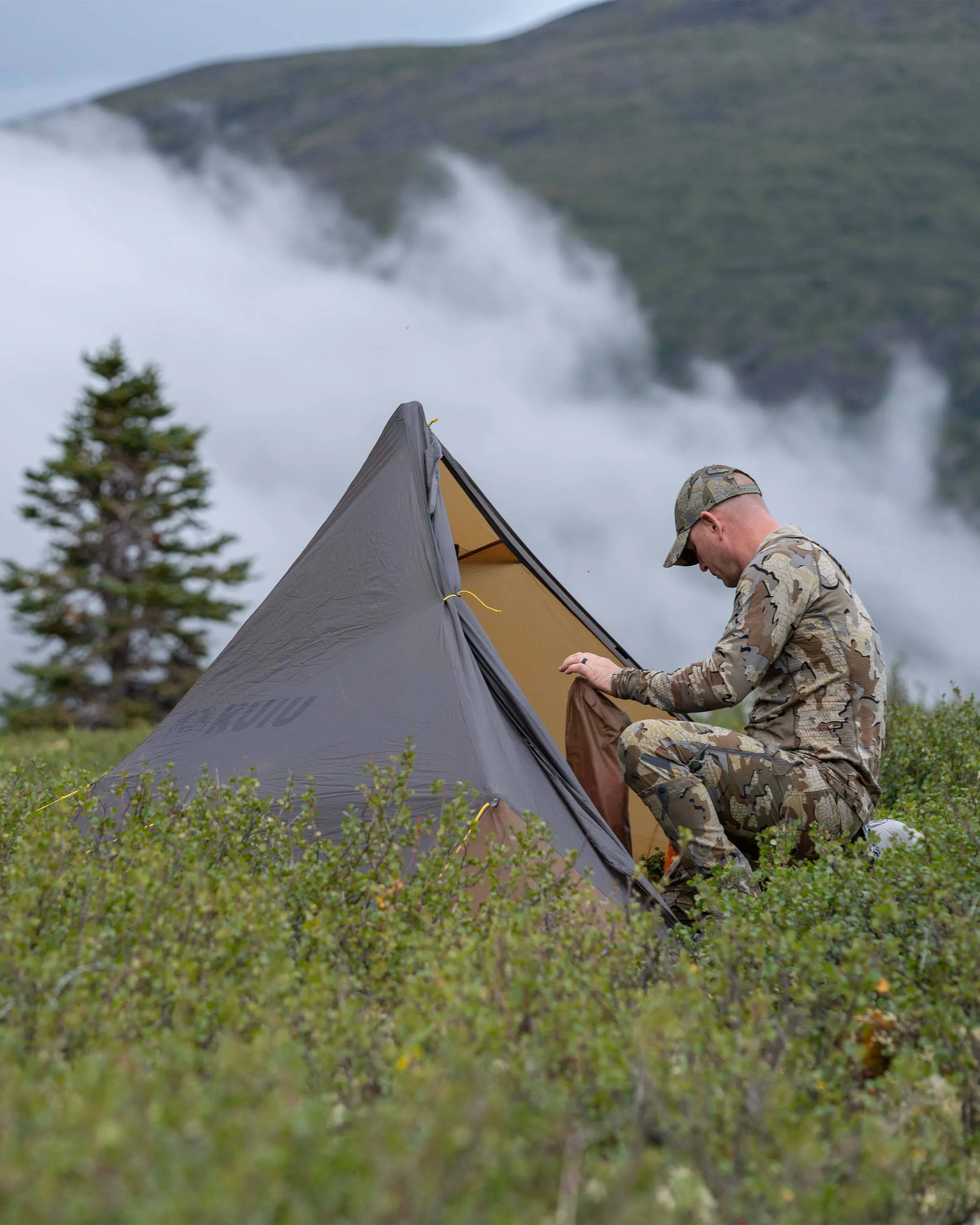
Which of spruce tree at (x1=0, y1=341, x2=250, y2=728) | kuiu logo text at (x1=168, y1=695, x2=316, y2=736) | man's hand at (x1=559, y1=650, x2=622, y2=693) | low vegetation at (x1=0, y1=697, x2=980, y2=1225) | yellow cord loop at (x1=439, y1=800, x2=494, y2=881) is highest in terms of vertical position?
spruce tree at (x1=0, y1=341, x2=250, y2=728)

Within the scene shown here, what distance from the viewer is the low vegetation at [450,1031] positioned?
6.01 ft

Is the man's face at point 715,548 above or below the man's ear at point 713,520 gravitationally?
below

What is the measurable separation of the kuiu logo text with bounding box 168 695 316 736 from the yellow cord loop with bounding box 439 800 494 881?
1.10m

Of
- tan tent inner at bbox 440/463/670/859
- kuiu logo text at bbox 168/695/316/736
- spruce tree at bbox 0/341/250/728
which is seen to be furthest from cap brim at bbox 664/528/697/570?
spruce tree at bbox 0/341/250/728

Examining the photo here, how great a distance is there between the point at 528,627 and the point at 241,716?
2.15m

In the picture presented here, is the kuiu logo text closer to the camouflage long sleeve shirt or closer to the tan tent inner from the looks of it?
the camouflage long sleeve shirt

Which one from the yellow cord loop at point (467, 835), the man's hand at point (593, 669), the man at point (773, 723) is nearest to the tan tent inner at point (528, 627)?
the man's hand at point (593, 669)

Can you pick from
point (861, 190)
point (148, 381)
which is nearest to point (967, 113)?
point (861, 190)

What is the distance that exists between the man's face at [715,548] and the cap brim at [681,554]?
0.9 inches

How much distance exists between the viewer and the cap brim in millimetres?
5113

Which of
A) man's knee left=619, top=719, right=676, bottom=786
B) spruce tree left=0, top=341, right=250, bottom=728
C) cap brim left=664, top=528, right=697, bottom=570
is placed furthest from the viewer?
spruce tree left=0, top=341, right=250, bottom=728

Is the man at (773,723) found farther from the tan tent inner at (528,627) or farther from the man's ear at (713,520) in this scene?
the tan tent inner at (528,627)

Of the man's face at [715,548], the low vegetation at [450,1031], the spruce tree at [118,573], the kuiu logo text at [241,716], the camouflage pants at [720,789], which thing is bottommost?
the low vegetation at [450,1031]

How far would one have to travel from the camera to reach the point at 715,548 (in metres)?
5.06
